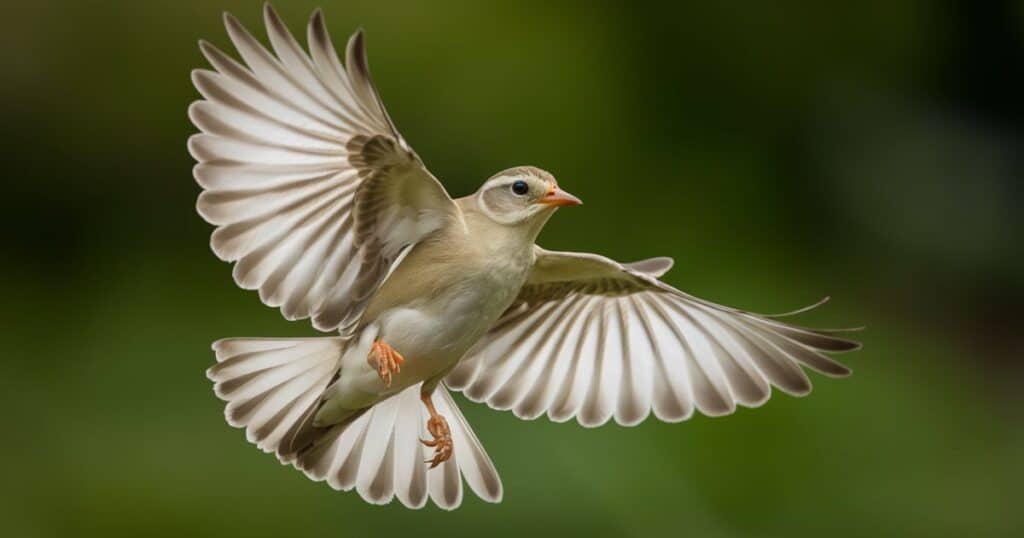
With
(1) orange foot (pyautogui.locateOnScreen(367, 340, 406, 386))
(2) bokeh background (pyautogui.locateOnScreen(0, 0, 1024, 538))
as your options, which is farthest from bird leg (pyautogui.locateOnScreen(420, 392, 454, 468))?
(2) bokeh background (pyautogui.locateOnScreen(0, 0, 1024, 538))

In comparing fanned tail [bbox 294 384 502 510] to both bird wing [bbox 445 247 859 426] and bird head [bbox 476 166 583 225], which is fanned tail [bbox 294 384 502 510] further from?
bird head [bbox 476 166 583 225]

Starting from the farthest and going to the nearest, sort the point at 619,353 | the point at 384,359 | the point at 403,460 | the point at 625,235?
the point at 625,235 → the point at 619,353 → the point at 403,460 → the point at 384,359

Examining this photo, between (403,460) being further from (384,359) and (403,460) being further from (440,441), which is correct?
(384,359)

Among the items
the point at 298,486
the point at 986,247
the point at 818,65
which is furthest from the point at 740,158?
the point at 298,486

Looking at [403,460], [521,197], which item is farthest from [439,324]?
[403,460]

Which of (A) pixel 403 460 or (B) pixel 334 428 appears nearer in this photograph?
(B) pixel 334 428

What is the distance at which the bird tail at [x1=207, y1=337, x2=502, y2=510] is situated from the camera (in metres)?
3.08

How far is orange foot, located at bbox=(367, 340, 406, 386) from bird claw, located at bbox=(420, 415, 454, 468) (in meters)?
0.24

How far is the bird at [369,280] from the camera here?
2.72 meters

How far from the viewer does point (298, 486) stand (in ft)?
18.0

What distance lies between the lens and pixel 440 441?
2.97 m

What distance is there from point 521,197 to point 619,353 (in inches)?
35.8

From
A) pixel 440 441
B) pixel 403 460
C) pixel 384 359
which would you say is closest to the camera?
pixel 384 359

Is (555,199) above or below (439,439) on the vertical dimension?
above
